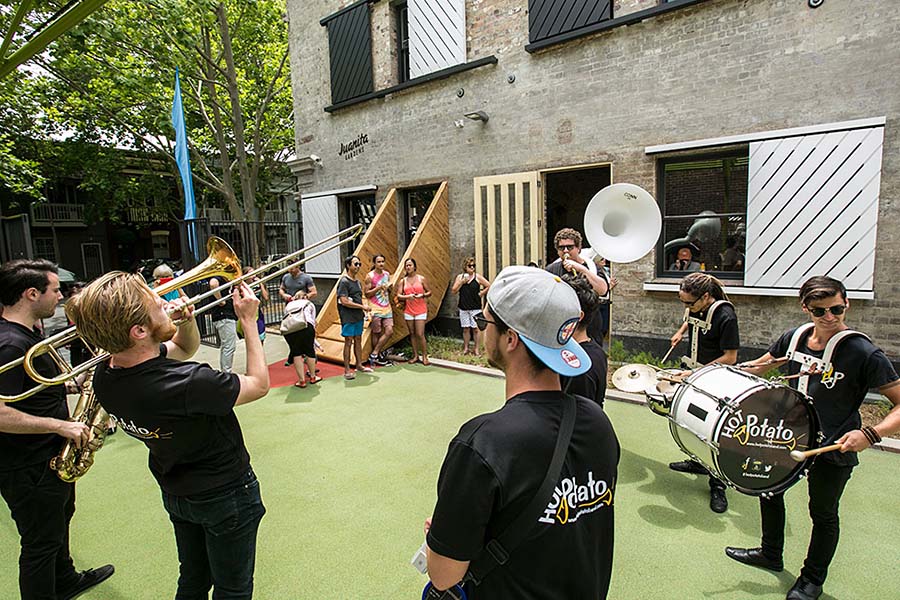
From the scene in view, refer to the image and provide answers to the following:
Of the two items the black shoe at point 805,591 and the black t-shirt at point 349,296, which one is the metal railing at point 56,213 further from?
the black shoe at point 805,591

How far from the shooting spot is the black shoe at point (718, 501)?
134 inches

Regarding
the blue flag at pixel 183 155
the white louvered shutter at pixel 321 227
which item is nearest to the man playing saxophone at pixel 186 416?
the blue flag at pixel 183 155

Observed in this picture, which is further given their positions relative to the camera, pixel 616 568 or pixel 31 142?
pixel 31 142

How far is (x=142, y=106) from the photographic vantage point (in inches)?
601

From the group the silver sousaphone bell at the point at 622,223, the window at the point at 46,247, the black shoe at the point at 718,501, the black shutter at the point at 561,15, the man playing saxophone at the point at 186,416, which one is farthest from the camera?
Result: the window at the point at 46,247

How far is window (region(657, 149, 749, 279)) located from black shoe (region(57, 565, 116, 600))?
264 inches

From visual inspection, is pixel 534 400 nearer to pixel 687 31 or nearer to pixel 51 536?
pixel 51 536

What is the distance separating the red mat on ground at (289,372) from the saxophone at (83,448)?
13.1 feet

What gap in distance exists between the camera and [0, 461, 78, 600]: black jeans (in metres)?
2.24

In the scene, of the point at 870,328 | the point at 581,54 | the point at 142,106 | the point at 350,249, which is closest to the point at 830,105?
the point at 870,328

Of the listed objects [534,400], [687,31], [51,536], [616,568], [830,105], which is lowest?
[616,568]

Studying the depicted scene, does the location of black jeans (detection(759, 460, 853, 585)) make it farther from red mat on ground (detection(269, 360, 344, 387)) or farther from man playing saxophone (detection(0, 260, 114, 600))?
red mat on ground (detection(269, 360, 344, 387))

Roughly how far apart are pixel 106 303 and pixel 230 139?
65.3 feet

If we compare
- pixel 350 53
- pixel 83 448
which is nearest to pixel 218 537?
pixel 83 448
